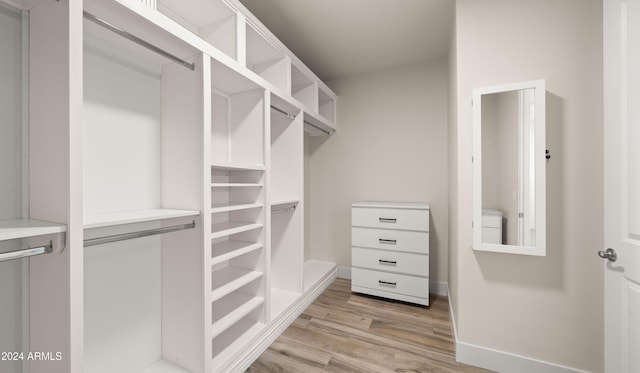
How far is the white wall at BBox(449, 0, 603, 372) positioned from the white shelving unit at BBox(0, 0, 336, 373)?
141 centimetres

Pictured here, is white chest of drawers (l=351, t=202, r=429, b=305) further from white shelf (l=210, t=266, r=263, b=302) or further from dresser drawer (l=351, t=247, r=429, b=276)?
white shelf (l=210, t=266, r=263, b=302)

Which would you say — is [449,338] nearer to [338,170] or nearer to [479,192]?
[479,192]

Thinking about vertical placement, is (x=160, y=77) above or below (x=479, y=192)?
above

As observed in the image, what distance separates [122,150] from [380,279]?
236cm

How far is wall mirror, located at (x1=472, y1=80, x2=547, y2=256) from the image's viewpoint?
146 centimetres

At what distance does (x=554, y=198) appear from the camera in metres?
1.50

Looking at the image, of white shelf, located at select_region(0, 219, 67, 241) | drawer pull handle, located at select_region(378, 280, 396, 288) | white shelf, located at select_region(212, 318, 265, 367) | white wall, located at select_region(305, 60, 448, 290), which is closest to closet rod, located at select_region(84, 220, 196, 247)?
white shelf, located at select_region(0, 219, 67, 241)

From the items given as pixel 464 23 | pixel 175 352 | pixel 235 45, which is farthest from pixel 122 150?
pixel 464 23

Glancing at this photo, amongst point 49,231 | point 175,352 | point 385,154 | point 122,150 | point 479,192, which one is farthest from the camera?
point 385,154

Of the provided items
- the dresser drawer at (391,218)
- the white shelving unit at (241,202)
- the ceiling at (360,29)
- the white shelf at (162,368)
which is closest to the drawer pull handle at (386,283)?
the dresser drawer at (391,218)

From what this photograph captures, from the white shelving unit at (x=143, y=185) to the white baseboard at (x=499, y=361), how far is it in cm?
127

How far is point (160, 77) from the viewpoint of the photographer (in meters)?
1.53

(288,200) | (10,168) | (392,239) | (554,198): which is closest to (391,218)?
(392,239)

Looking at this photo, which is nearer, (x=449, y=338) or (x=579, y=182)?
(x=579, y=182)
